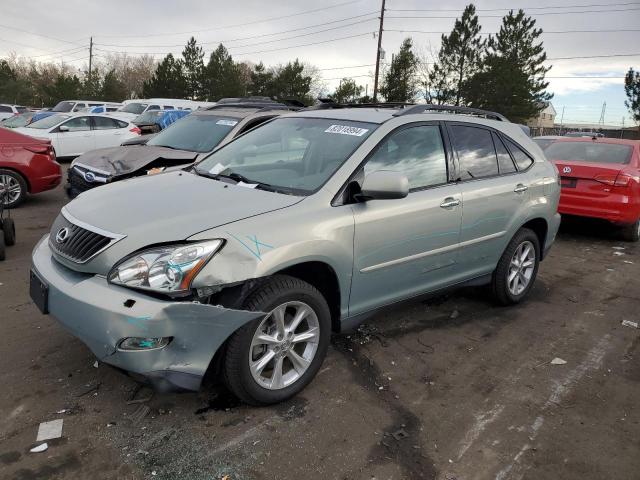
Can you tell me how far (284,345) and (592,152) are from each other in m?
7.25

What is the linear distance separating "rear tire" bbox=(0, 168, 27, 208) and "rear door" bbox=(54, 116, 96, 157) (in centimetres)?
609

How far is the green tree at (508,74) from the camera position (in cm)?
3662

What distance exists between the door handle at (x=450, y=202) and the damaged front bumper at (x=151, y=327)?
1.81 metres

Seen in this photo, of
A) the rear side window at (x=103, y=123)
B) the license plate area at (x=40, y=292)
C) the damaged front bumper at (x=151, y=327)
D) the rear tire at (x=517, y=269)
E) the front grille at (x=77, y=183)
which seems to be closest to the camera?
the damaged front bumper at (x=151, y=327)

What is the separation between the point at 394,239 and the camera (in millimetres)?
3578

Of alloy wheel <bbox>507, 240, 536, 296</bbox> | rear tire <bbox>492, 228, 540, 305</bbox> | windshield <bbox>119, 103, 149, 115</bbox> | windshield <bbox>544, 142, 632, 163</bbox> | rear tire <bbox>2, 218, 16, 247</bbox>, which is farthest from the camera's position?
windshield <bbox>119, 103, 149, 115</bbox>

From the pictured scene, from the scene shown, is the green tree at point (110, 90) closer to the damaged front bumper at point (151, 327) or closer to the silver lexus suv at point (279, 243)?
the silver lexus suv at point (279, 243)

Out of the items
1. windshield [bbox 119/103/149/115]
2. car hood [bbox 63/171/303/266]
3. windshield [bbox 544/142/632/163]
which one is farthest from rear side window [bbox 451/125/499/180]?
windshield [bbox 119/103/149/115]

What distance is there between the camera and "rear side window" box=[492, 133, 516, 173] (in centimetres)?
466

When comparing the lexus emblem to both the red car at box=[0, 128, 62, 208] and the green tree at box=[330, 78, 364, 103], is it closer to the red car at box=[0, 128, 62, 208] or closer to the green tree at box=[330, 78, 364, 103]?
the red car at box=[0, 128, 62, 208]

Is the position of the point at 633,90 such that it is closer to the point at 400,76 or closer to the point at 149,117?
the point at 400,76

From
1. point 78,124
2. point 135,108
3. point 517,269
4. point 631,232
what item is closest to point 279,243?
point 517,269

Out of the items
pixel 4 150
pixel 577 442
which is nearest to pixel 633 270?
pixel 577 442

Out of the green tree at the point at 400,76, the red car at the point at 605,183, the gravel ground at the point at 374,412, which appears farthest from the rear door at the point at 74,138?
the green tree at the point at 400,76
